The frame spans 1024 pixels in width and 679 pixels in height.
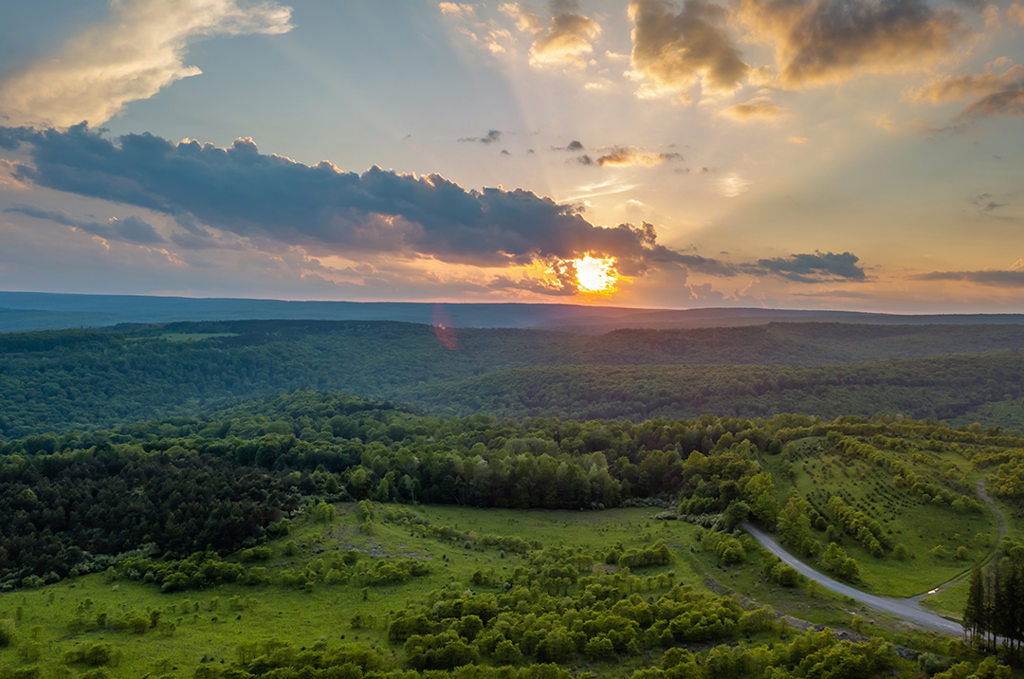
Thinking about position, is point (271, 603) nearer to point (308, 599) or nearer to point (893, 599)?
point (308, 599)

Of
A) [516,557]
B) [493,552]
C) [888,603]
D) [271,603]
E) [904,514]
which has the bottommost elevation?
[493,552]

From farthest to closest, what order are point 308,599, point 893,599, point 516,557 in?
point 516,557 → point 308,599 → point 893,599

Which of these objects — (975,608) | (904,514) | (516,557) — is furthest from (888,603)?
(516,557)

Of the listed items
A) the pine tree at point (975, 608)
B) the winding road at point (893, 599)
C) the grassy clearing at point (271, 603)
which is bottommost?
the grassy clearing at point (271, 603)

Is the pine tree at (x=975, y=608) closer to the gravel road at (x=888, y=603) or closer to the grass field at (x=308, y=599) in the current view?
the gravel road at (x=888, y=603)

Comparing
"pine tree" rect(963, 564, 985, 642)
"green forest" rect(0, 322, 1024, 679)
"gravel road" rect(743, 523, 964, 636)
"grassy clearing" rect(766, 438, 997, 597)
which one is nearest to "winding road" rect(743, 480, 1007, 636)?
"gravel road" rect(743, 523, 964, 636)

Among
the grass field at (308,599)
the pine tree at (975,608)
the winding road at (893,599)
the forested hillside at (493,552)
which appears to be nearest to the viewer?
the pine tree at (975,608)

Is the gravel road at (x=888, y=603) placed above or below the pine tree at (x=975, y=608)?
below

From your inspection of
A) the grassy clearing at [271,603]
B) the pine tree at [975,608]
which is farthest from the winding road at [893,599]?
the grassy clearing at [271,603]
